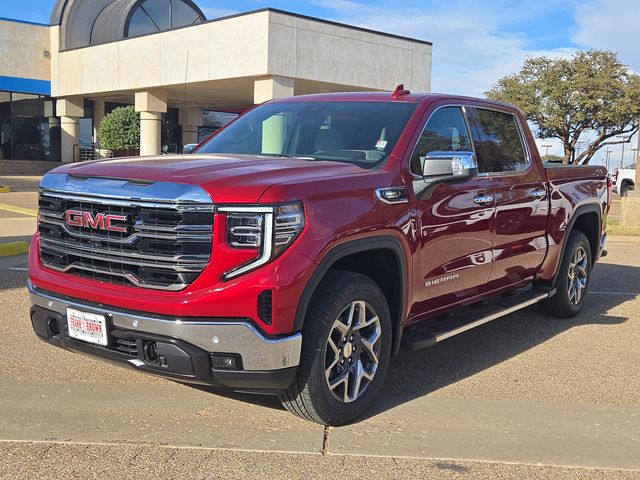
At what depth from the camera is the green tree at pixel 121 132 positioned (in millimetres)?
30906

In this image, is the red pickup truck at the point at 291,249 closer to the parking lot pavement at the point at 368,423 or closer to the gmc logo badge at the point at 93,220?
the gmc logo badge at the point at 93,220

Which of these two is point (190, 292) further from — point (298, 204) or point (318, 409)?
point (318, 409)

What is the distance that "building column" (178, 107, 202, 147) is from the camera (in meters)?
37.0

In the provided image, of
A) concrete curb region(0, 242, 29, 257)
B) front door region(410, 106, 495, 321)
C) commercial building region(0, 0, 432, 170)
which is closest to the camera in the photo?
front door region(410, 106, 495, 321)

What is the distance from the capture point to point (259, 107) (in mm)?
5684

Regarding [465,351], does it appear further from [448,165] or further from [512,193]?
[448,165]

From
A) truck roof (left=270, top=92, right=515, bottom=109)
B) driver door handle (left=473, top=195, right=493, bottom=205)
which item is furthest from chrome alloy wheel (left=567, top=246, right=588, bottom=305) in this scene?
truck roof (left=270, top=92, right=515, bottom=109)

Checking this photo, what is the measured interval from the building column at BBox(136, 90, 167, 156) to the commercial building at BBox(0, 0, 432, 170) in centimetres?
5

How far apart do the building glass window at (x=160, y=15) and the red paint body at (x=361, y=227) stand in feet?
102

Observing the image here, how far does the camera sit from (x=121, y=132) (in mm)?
30906

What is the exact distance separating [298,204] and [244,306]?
1.94 ft

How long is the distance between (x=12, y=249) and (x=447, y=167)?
7.19 meters

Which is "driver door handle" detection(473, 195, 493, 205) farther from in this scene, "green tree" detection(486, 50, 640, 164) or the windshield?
"green tree" detection(486, 50, 640, 164)

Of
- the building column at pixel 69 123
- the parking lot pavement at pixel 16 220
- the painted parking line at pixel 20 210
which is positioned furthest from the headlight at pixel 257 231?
the building column at pixel 69 123
